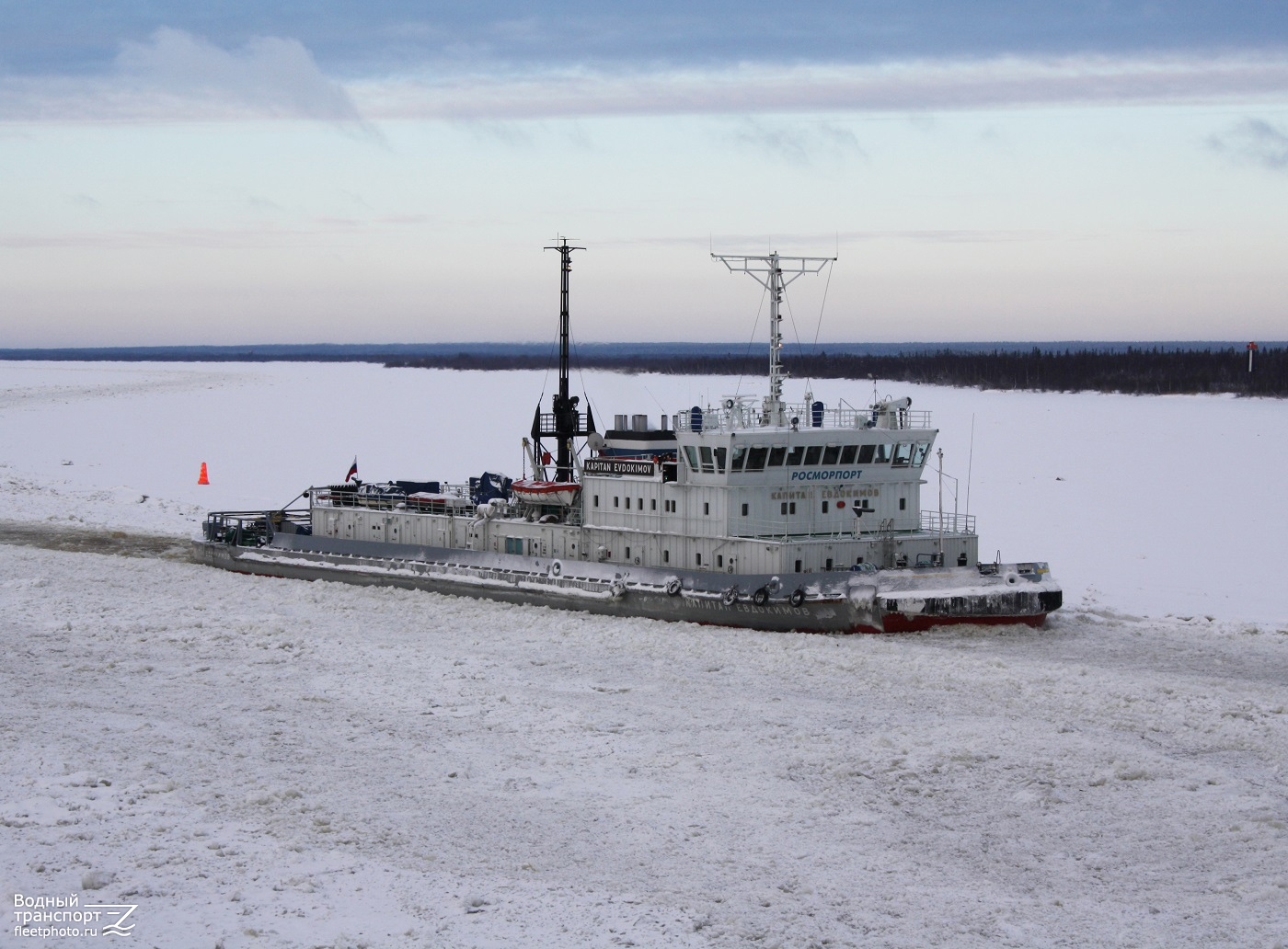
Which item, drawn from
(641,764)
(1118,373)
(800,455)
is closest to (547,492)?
(800,455)

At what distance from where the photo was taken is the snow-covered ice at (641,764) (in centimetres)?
1300

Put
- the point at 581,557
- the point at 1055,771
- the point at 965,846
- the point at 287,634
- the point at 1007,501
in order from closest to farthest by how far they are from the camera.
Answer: the point at 965,846 → the point at 1055,771 → the point at 287,634 → the point at 581,557 → the point at 1007,501

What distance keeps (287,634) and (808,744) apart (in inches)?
487

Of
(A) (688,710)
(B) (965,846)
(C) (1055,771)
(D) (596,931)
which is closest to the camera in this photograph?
(D) (596,931)

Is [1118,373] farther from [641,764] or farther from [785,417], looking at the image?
[641,764]

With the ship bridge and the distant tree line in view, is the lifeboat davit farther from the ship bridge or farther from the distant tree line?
the distant tree line

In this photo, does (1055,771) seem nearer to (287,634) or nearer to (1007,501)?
(287,634)

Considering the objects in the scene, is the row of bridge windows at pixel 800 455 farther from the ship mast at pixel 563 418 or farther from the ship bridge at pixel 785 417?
the ship mast at pixel 563 418

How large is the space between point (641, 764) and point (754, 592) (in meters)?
8.92

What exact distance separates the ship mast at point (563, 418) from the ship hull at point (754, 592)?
142 inches

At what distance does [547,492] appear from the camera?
31.3 m

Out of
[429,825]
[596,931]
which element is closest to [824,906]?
[596,931]

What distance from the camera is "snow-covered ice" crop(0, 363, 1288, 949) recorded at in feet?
42.7

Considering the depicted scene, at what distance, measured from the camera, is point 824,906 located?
13.1m
